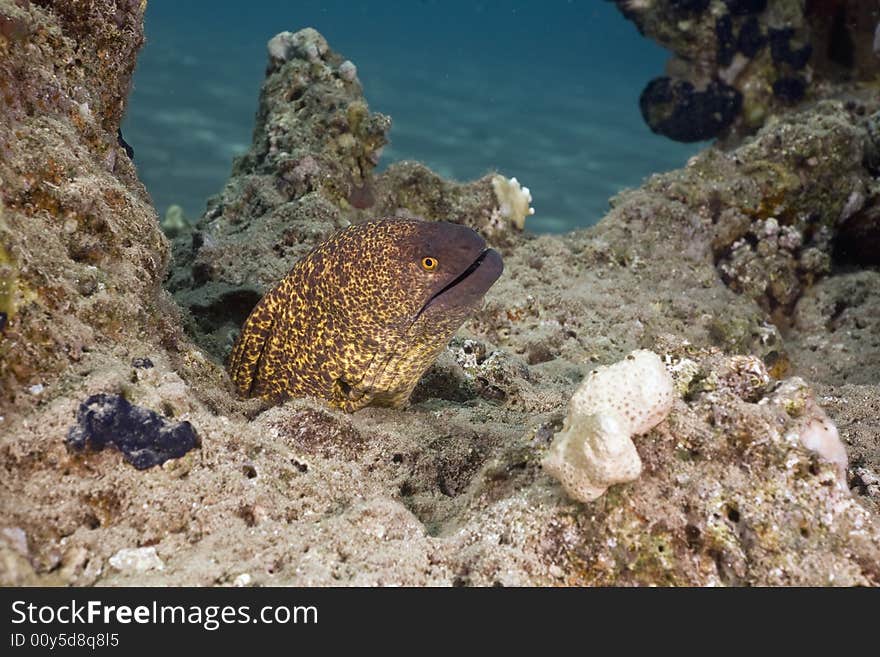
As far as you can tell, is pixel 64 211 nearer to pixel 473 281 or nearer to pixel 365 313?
pixel 365 313

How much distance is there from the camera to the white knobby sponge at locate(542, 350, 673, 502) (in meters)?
1.81

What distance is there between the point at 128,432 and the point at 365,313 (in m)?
1.17

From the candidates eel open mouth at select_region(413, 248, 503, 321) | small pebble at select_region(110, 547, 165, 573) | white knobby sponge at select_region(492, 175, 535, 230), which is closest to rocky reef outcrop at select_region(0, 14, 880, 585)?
small pebble at select_region(110, 547, 165, 573)

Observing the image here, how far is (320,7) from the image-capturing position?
104750 mm

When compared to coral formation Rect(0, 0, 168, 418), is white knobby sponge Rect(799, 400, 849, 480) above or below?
below

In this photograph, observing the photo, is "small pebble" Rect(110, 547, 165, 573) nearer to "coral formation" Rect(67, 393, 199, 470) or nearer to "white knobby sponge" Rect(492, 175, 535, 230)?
"coral formation" Rect(67, 393, 199, 470)

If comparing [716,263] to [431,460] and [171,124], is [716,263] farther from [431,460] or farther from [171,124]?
[171,124]

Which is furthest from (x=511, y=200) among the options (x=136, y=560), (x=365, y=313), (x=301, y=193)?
(x=136, y=560)

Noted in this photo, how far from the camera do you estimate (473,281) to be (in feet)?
9.11

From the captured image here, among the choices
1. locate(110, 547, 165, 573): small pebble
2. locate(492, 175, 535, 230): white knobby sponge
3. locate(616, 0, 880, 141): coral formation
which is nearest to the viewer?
locate(110, 547, 165, 573): small pebble

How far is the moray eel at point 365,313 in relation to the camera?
2816mm

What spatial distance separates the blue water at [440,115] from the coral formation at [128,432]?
8.71 meters

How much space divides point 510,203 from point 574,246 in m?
0.74
